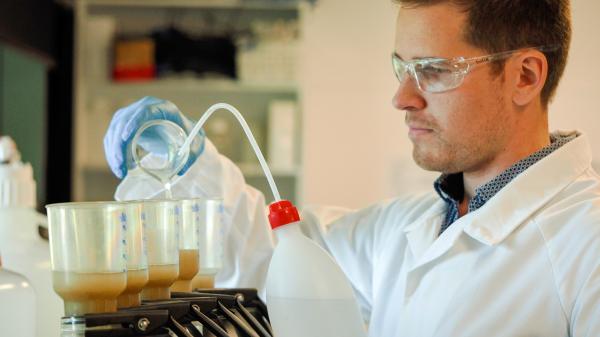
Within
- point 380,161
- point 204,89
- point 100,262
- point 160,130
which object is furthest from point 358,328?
point 380,161

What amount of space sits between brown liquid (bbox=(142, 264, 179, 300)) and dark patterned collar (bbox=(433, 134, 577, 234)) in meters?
0.69

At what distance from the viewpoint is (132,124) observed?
1.29 m

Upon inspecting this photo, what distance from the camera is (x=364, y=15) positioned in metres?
4.66

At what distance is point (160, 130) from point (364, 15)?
11.6 ft

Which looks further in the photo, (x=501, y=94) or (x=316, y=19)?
(x=316, y=19)

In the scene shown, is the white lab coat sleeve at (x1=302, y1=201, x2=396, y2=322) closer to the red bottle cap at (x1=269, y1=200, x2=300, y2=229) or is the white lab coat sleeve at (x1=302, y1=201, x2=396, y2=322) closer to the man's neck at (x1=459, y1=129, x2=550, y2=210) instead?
the man's neck at (x1=459, y1=129, x2=550, y2=210)

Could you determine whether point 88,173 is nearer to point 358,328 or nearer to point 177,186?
point 177,186

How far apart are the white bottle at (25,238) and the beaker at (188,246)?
202 mm

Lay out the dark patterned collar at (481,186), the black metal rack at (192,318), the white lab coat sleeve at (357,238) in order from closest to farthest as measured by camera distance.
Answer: the black metal rack at (192,318) → the dark patterned collar at (481,186) → the white lab coat sleeve at (357,238)

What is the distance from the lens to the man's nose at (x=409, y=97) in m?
1.48

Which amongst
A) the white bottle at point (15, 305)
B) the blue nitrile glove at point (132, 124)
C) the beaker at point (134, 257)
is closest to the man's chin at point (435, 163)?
the blue nitrile glove at point (132, 124)

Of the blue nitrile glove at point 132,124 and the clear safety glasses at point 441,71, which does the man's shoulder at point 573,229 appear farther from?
the blue nitrile glove at point 132,124

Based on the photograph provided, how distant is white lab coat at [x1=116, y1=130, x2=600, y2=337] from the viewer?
1.23m

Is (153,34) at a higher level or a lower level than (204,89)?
higher
